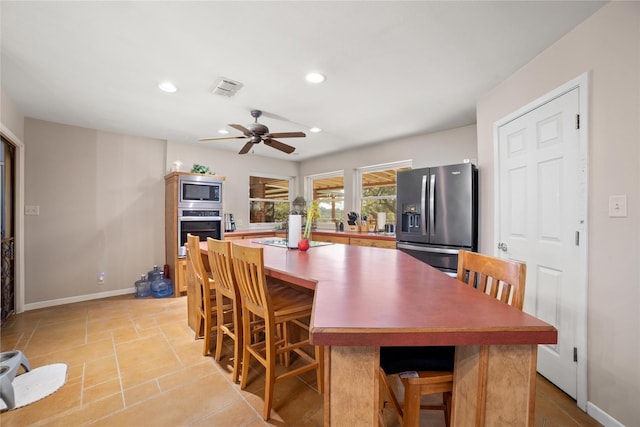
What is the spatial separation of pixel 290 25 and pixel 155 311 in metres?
3.42

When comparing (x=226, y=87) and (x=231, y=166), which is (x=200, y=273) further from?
(x=231, y=166)

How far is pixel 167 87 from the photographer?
254cm

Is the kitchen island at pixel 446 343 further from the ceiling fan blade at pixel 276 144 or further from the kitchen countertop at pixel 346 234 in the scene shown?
the kitchen countertop at pixel 346 234

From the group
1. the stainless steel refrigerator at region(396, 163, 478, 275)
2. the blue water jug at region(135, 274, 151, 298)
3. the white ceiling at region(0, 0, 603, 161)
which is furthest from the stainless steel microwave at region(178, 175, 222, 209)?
the stainless steel refrigerator at region(396, 163, 478, 275)

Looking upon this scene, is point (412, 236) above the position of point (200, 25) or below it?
below

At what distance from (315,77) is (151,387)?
8.72 ft

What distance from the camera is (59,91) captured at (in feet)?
8.60

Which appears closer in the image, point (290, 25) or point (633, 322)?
point (633, 322)

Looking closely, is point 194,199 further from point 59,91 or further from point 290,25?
point 290,25

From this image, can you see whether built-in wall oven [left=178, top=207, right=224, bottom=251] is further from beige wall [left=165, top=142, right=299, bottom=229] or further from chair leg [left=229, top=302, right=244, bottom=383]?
chair leg [left=229, top=302, right=244, bottom=383]

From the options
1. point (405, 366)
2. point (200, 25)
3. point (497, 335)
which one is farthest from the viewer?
point (200, 25)

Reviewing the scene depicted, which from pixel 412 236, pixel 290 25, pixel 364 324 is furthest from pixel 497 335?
pixel 412 236

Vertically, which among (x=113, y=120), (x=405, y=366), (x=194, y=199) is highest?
(x=113, y=120)

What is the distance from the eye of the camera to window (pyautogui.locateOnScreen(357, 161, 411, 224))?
15.2 feet
